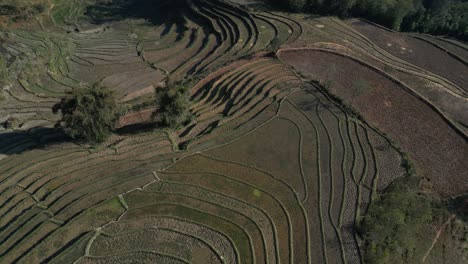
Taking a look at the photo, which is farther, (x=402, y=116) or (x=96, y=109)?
(x=402, y=116)

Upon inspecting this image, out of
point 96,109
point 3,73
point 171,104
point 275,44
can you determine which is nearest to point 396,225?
point 171,104

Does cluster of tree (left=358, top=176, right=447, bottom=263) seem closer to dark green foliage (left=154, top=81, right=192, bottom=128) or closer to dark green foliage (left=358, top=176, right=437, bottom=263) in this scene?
dark green foliage (left=358, top=176, right=437, bottom=263)

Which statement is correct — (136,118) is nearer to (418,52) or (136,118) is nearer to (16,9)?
(16,9)

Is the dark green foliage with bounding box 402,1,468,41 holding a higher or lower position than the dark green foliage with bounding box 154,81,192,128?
higher

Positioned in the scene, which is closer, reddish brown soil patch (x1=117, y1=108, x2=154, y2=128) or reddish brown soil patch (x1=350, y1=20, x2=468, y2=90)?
reddish brown soil patch (x1=117, y1=108, x2=154, y2=128)

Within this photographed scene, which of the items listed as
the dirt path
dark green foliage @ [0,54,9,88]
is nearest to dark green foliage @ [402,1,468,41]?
the dirt path

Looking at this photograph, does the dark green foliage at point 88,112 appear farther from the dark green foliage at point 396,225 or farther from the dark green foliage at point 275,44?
the dark green foliage at point 275,44

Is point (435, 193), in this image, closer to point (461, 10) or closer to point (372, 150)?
point (372, 150)
